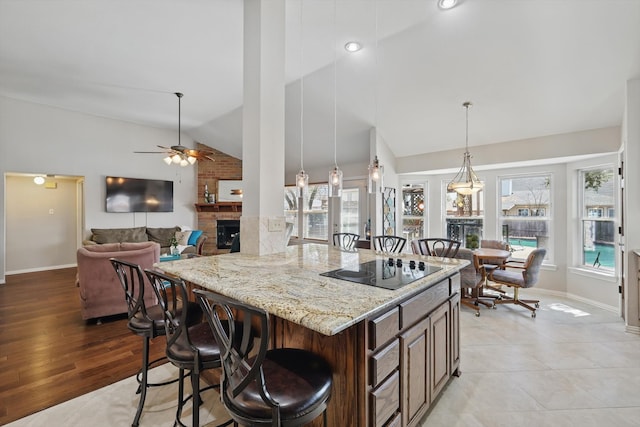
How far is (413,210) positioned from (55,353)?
5777mm

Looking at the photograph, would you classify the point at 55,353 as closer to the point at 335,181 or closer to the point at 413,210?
the point at 335,181

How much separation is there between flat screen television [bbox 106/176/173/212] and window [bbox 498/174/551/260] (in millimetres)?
7493

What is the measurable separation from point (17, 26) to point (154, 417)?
4.26m

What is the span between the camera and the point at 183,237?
6734 mm

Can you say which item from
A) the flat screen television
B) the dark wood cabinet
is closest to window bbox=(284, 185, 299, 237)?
the flat screen television

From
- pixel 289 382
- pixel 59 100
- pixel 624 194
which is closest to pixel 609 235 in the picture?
pixel 624 194

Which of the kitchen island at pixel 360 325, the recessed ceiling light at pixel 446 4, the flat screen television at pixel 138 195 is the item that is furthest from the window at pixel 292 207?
the kitchen island at pixel 360 325

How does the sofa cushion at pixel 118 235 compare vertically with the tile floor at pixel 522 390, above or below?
above

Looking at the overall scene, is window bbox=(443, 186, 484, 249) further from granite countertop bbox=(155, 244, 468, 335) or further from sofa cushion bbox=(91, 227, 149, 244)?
sofa cushion bbox=(91, 227, 149, 244)

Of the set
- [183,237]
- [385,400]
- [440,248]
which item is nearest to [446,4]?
[440,248]

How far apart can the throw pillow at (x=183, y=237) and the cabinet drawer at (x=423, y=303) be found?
6.20 meters

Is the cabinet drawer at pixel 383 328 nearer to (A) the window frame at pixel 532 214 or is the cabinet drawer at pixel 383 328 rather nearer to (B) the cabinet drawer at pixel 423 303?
(B) the cabinet drawer at pixel 423 303

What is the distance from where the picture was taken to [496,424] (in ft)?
5.97

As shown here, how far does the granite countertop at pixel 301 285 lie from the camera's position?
3.65 feet
